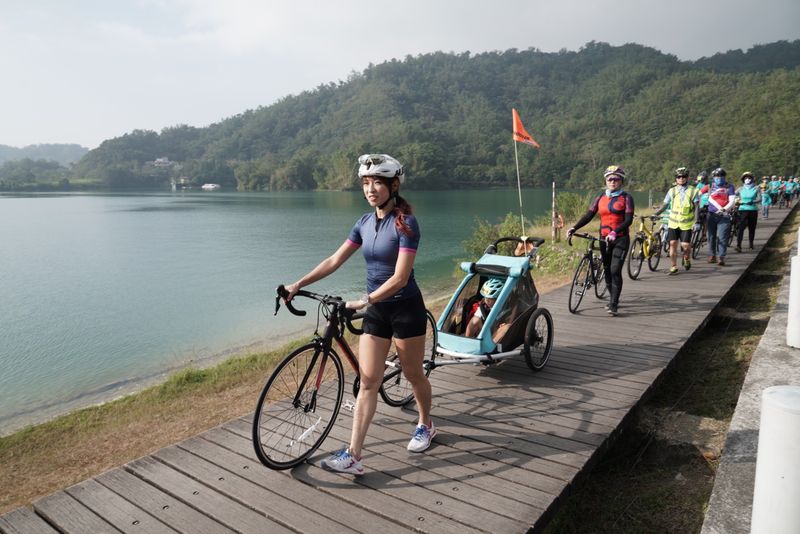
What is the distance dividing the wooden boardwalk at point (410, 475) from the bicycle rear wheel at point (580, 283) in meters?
2.40

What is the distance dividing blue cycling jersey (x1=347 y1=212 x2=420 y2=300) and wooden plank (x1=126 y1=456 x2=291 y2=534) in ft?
4.71

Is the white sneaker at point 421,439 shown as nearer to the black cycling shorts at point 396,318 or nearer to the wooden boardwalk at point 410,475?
the wooden boardwalk at point 410,475

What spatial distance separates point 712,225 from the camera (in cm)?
1112

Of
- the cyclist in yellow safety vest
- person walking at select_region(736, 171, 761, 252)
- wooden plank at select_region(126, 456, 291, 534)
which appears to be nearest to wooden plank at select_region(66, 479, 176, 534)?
wooden plank at select_region(126, 456, 291, 534)

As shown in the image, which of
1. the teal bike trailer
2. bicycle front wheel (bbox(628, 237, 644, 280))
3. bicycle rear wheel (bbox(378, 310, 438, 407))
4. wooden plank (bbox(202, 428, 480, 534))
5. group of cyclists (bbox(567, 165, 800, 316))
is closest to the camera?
wooden plank (bbox(202, 428, 480, 534))

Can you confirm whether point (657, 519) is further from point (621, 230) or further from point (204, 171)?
point (204, 171)

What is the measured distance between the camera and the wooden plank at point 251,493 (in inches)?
112

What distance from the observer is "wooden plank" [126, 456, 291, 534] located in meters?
2.85

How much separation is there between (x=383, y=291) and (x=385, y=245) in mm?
306

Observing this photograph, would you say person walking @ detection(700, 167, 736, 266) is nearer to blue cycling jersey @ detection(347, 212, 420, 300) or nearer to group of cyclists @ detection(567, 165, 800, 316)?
group of cyclists @ detection(567, 165, 800, 316)

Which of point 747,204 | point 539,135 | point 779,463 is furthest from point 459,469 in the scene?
point 539,135

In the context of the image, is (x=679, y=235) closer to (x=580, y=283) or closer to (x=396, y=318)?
(x=580, y=283)

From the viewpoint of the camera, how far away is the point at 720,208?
34.2 feet

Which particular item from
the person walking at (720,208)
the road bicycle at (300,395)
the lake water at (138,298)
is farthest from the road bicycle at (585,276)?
the lake water at (138,298)
